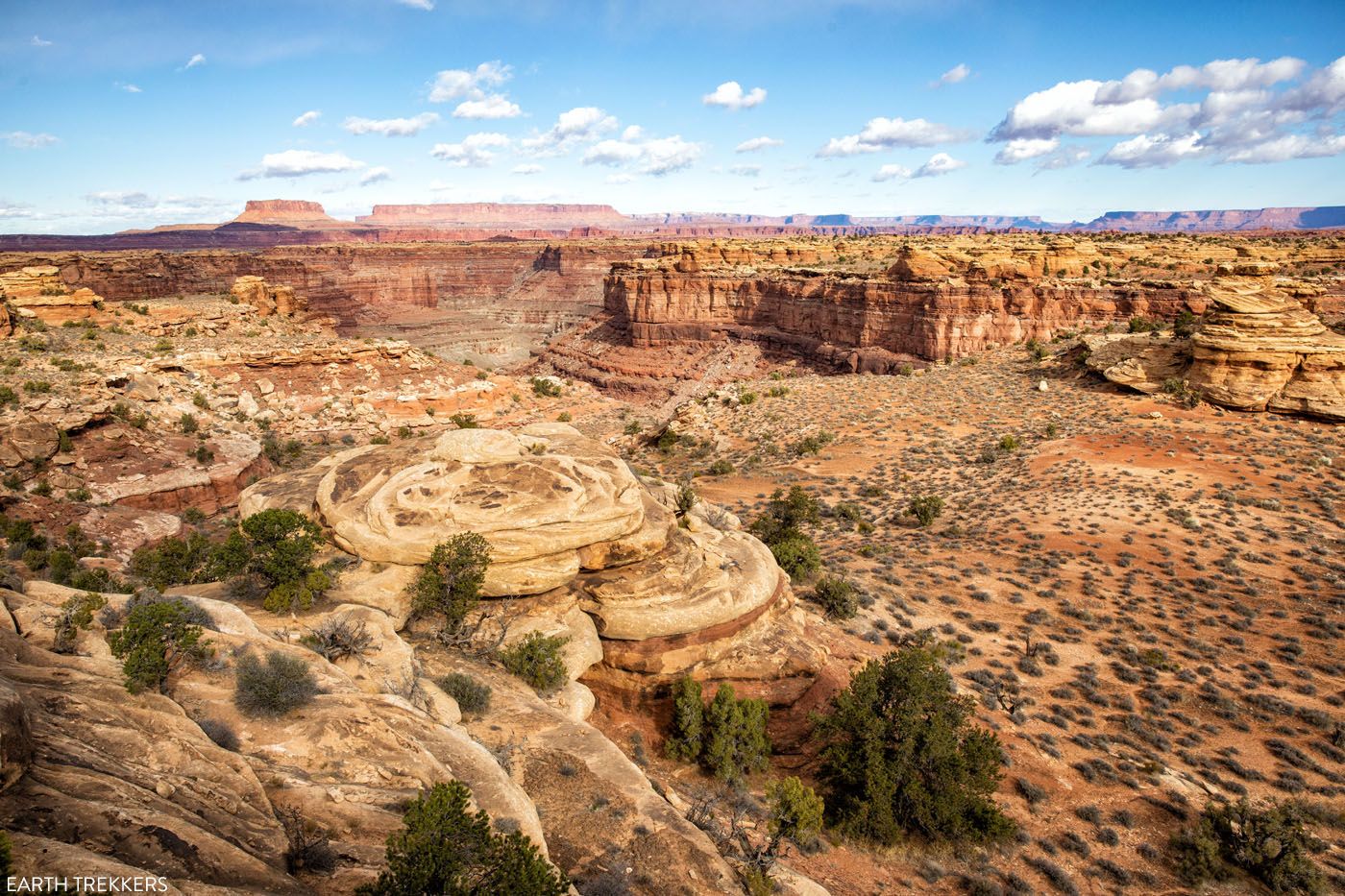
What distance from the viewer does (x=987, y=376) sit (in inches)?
1500

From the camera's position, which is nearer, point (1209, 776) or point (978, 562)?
point (1209, 776)

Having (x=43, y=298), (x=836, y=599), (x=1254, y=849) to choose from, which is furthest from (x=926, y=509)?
(x=43, y=298)

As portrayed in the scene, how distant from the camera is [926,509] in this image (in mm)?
21250

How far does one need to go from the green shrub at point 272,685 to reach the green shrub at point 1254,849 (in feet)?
39.6

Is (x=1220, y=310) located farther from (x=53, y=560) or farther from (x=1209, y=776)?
(x=53, y=560)

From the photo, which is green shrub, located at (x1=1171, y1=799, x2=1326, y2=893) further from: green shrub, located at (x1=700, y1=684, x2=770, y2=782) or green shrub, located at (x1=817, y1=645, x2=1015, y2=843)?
green shrub, located at (x1=700, y1=684, x2=770, y2=782)

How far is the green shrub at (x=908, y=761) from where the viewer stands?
9750mm

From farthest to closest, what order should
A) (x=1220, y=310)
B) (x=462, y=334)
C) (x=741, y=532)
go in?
(x=462, y=334) < (x=1220, y=310) < (x=741, y=532)

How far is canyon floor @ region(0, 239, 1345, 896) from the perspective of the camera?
6.55 m

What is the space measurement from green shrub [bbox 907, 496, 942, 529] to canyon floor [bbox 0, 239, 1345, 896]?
524mm

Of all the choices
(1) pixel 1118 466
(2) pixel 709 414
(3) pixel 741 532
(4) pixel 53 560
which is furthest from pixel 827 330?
(4) pixel 53 560

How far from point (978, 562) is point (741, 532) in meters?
7.79

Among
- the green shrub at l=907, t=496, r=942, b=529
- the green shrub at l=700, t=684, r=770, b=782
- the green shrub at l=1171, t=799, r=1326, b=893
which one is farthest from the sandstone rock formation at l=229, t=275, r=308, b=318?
the green shrub at l=1171, t=799, r=1326, b=893

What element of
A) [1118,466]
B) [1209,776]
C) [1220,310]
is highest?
[1220,310]
